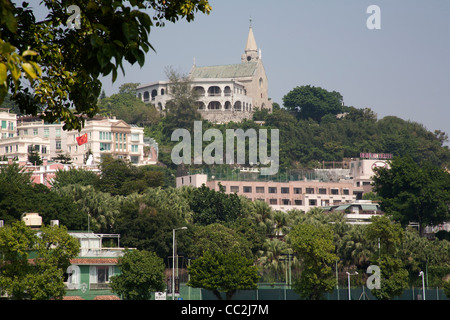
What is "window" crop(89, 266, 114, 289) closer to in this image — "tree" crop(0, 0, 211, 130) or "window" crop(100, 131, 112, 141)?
"tree" crop(0, 0, 211, 130)

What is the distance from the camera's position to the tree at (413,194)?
10144cm

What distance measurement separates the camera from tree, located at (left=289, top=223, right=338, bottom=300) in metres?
64.1

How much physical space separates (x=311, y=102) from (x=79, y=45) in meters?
182

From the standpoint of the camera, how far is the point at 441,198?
102m

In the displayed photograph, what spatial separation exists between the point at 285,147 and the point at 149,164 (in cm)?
3295

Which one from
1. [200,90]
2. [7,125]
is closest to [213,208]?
[7,125]

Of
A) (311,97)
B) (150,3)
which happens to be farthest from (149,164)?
(150,3)

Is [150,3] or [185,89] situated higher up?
[185,89]

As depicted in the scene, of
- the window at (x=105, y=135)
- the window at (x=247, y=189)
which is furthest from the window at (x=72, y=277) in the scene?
the window at (x=105, y=135)

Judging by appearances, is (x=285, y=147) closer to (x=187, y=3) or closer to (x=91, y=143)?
(x=91, y=143)

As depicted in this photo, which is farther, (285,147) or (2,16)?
(285,147)

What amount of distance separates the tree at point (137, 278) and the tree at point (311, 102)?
130102mm

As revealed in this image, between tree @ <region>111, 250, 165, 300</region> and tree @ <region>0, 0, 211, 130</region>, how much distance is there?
52090mm

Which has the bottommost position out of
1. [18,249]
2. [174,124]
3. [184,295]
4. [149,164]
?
[184,295]
